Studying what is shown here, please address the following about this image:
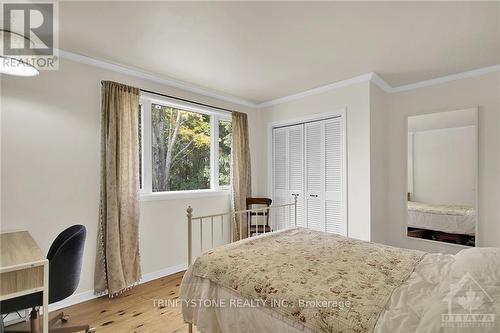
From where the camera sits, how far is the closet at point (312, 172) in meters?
3.49

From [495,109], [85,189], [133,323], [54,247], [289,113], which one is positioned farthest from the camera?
[289,113]

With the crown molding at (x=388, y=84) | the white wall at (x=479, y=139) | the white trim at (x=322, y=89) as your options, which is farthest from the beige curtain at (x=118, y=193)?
the white wall at (x=479, y=139)

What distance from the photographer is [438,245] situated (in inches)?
128

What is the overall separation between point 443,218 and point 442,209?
11cm

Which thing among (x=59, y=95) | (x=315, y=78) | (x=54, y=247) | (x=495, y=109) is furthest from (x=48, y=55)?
(x=495, y=109)

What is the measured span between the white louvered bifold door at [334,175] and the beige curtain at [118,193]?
8.16 feet

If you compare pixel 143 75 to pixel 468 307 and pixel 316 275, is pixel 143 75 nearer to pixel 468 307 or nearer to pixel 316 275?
pixel 316 275

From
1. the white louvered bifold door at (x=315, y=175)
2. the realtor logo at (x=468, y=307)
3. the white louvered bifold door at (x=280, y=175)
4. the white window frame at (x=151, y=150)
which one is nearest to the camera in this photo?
the realtor logo at (x=468, y=307)

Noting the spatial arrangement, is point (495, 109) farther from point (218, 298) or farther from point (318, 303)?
point (218, 298)

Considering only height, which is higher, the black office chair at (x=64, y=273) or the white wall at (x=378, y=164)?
the white wall at (x=378, y=164)

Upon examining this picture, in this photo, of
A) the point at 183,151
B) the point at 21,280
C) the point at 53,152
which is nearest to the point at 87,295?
the point at 21,280

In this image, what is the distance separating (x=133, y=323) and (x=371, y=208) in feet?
9.26

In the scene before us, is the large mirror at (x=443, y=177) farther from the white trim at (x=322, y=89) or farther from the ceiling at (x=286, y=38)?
the white trim at (x=322, y=89)

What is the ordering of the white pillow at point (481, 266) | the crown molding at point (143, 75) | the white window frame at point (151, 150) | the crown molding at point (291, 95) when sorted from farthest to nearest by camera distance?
the white window frame at point (151, 150)
the crown molding at point (291, 95)
the crown molding at point (143, 75)
the white pillow at point (481, 266)
